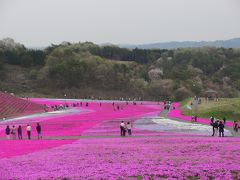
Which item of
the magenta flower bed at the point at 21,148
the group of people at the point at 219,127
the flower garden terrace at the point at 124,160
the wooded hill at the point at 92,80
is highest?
the wooded hill at the point at 92,80

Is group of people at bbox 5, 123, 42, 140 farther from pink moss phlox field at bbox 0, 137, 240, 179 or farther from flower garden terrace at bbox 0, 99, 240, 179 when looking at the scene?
pink moss phlox field at bbox 0, 137, 240, 179

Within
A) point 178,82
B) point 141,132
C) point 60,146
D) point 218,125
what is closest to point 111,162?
point 60,146

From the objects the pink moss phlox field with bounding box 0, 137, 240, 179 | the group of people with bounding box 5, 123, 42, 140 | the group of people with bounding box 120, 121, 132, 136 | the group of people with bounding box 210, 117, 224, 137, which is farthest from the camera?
the group of people with bounding box 5, 123, 42, 140

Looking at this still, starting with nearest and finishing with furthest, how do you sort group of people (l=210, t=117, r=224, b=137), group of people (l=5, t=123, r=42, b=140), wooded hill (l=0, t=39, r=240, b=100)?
group of people (l=210, t=117, r=224, b=137)
group of people (l=5, t=123, r=42, b=140)
wooded hill (l=0, t=39, r=240, b=100)

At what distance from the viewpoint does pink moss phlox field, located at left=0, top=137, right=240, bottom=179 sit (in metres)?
23.0

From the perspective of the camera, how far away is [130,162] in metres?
26.7

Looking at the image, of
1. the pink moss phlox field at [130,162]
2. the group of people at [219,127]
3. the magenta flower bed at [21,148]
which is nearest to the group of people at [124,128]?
the magenta flower bed at [21,148]

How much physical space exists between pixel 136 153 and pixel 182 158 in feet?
12.4

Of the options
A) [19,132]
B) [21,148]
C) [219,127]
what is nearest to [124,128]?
[219,127]

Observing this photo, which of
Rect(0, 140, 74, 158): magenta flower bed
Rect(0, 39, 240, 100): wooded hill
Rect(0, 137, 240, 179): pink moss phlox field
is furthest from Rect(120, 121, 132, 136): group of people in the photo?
Rect(0, 39, 240, 100): wooded hill

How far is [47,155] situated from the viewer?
3103 centimetres

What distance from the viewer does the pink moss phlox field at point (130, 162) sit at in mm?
23000

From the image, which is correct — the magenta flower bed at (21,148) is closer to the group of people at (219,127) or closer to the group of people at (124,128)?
the group of people at (124,128)

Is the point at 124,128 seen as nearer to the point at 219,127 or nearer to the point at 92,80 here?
the point at 219,127
